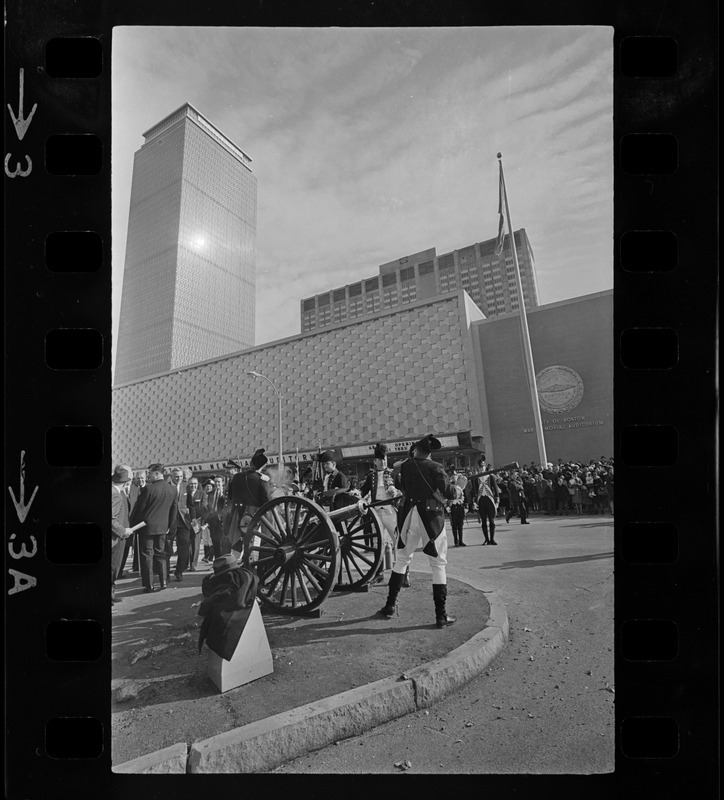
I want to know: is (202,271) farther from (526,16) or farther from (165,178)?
(526,16)

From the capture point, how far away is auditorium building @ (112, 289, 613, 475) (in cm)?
288

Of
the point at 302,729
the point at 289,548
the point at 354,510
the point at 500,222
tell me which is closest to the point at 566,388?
the point at 500,222

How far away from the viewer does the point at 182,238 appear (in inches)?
122

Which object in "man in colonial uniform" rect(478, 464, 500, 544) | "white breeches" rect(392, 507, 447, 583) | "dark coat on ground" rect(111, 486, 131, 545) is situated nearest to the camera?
"white breeches" rect(392, 507, 447, 583)

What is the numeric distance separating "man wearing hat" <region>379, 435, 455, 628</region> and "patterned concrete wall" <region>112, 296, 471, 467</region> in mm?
253

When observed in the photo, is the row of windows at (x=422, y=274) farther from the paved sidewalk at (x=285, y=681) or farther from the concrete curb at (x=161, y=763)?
the concrete curb at (x=161, y=763)

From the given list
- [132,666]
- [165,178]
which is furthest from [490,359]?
[132,666]

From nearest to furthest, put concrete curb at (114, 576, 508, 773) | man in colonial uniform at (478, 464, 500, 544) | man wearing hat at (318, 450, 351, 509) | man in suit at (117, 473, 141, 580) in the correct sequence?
concrete curb at (114, 576, 508, 773)
man in suit at (117, 473, 141, 580)
man wearing hat at (318, 450, 351, 509)
man in colonial uniform at (478, 464, 500, 544)

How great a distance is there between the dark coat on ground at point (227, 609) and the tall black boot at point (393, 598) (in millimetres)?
1392
